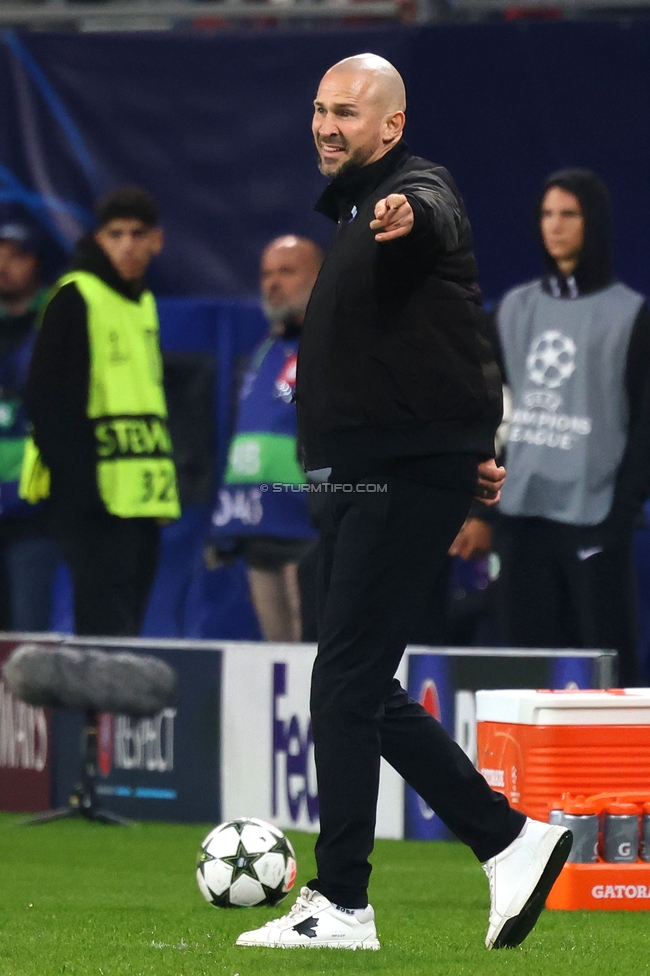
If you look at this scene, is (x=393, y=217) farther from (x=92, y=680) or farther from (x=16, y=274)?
(x=16, y=274)

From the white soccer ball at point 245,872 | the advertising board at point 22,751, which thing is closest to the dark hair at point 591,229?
the advertising board at point 22,751

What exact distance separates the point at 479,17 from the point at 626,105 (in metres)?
0.80

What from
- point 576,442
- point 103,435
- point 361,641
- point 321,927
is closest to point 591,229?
point 576,442

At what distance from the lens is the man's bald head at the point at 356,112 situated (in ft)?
13.6

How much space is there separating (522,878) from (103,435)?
410 cm

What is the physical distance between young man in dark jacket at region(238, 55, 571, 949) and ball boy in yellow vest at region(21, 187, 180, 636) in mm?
3632

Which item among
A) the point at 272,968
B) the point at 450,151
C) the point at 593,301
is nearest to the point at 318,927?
the point at 272,968

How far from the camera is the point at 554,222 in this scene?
7.54 m

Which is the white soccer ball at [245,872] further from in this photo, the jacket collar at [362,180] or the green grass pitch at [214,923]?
the jacket collar at [362,180]

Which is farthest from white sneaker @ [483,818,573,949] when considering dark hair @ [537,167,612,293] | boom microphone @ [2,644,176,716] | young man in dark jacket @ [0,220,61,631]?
young man in dark jacket @ [0,220,61,631]

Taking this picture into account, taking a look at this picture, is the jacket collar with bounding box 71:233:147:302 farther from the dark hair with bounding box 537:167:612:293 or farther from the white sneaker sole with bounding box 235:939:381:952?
the white sneaker sole with bounding box 235:939:381:952

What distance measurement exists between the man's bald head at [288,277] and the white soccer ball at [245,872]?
3500 millimetres

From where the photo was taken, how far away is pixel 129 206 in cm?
818

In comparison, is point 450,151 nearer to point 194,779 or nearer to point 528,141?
point 528,141
